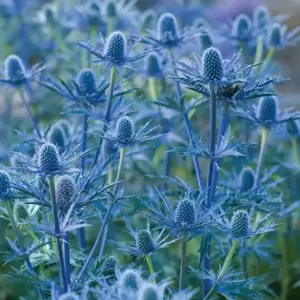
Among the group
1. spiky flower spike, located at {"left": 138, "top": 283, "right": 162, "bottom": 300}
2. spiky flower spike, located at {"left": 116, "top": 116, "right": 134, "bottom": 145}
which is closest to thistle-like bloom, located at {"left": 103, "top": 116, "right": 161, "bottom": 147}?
spiky flower spike, located at {"left": 116, "top": 116, "right": 134, "bottom": 145}

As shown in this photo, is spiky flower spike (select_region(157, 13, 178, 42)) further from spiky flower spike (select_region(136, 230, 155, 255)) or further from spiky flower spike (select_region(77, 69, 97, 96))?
spiky flower spike (select_region(136, 230, 155, 255))

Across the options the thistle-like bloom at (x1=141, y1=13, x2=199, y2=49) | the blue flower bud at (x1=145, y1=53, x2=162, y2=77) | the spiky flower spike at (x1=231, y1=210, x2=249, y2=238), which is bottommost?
the spiky flower spike at (x1=231, y1=210, x2=249, y2=238)

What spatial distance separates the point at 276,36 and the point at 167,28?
1.18 ft

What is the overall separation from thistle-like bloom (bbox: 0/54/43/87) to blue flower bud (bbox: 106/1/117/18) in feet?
1.41

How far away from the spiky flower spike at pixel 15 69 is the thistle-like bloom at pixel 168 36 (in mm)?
246

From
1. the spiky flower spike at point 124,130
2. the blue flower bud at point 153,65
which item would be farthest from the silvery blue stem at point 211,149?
the blue flower bud at point 153,65

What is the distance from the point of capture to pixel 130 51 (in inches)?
44.1

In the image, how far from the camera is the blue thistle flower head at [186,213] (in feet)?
3.02

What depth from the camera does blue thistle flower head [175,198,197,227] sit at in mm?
921

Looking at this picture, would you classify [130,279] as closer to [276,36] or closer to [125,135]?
[125,135]

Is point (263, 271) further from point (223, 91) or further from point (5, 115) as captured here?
point (5, 115)

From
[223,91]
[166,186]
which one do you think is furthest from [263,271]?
[223,91]

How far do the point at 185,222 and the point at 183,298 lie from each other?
0.23 metres

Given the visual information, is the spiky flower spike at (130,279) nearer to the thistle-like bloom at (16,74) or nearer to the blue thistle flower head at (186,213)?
the blue thistle flower head at (186,213)
